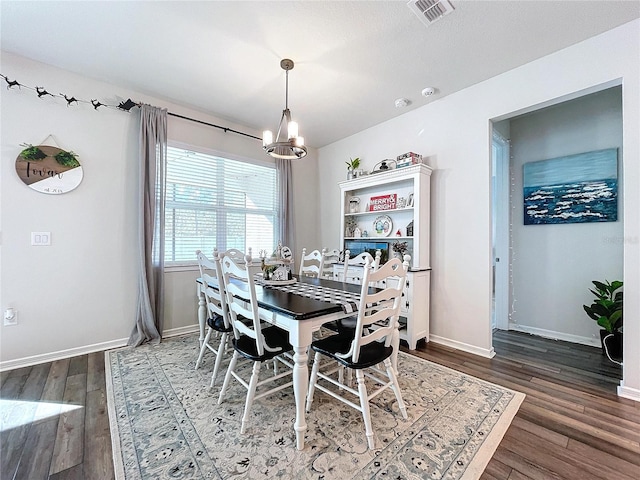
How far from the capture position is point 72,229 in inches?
108

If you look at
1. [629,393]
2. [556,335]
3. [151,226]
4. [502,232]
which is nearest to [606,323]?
[629,393]

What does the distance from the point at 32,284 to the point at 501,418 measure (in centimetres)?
397

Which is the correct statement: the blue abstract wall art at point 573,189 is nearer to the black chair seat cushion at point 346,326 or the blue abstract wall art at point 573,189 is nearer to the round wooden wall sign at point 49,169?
the black chair seat cushion at point 346,326

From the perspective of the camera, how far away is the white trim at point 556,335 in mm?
2993

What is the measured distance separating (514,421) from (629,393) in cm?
105

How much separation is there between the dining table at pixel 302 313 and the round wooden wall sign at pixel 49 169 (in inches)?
87.6

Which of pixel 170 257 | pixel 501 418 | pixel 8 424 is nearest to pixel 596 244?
pixel 501 418

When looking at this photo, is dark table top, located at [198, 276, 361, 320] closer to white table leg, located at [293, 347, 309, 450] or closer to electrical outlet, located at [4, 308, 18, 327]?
white table leg, located at [293, 347, 309, 450]

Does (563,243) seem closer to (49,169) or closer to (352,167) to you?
(352,167)

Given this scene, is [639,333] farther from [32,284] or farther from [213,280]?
[32,284]

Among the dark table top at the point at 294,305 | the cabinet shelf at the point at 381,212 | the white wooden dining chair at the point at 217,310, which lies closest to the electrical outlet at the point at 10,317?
the white wooden dining chair at the point at 217,310

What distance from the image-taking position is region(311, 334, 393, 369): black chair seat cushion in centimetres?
159

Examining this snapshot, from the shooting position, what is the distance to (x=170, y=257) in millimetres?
3330

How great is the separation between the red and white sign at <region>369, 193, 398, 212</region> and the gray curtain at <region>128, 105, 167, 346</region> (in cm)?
260
